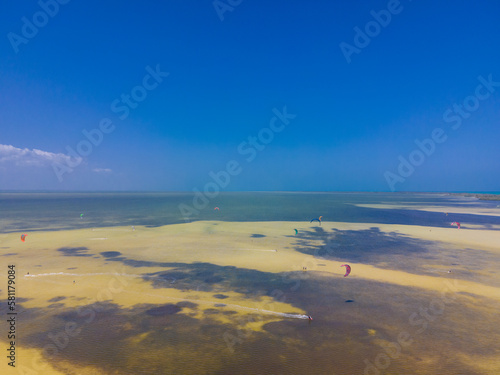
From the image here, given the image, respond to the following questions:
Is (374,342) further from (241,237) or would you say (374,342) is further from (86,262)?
(241,237)

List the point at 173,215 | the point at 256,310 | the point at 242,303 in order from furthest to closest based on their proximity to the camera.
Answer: the point at 173,215 → the point at 242,303 → the point at 256,310

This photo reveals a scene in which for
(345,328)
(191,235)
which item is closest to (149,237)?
(191,235)

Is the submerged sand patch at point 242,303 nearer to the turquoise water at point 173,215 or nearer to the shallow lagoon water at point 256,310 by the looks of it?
the shallow lagoon water at point 256,310

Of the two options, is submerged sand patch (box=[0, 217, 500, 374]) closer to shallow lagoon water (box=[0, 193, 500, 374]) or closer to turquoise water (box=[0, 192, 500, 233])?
shallow lagoon water (box=[0, 193, 500, 374])

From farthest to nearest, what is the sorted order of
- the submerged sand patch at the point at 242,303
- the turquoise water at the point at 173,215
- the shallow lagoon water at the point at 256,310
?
the turquoise water at the point at 173,215, the submerged sand patch at the point at 242,303, the shallow lagoon water at the point at 256,310

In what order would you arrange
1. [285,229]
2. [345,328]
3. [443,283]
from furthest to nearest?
[285,229] → [443,283] → [345,328]

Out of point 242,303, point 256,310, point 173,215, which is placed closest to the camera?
point 256,310

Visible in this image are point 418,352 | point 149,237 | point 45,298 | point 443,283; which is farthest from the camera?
point 149,237

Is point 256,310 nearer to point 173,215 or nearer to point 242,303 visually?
point 242,303

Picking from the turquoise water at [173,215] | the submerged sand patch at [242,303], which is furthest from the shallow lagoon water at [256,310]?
the turquoise water at [173,215]

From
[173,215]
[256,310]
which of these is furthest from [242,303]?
[173,215]

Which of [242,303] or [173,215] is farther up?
[173,215]
